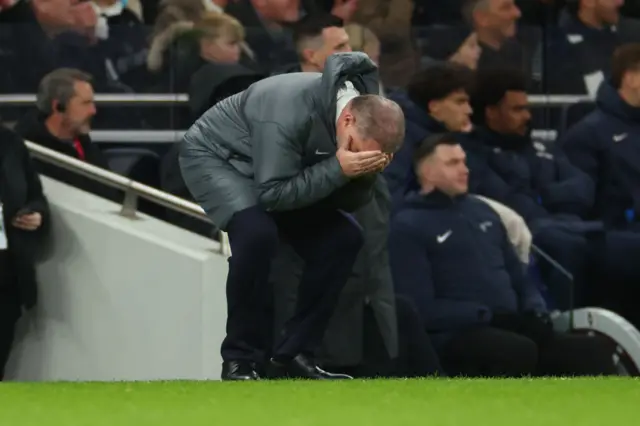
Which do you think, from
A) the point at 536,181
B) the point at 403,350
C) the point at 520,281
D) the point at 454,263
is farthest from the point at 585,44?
the point at 403,350

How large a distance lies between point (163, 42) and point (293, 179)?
8.31 ft

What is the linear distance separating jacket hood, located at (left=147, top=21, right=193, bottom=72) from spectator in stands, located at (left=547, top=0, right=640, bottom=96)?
1.89 meters

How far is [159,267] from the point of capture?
7348 millimetres

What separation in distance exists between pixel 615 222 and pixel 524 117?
0.70 m

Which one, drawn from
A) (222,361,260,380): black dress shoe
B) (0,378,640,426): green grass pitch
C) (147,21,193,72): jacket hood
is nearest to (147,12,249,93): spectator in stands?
(147,21,193,72): jacket hood

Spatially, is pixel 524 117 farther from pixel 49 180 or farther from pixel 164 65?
pixel 49 180

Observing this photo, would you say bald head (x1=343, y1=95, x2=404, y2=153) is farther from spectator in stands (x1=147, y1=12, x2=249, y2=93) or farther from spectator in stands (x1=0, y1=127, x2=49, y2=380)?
spectator in stands (x1=0, y1=127, x2=49, y2=380)

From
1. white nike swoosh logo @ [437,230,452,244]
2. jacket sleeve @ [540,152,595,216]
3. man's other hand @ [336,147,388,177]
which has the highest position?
man's other hand @ [336,147,388,177]

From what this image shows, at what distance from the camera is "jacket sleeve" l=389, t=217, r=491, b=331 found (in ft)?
23.7

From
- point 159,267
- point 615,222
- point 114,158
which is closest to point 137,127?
point 114,158

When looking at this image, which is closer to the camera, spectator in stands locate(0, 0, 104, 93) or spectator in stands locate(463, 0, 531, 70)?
spectator in stands locate(0, 0, 104, 93)

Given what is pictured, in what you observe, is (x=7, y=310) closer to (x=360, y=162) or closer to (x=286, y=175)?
(x=286, y=175)

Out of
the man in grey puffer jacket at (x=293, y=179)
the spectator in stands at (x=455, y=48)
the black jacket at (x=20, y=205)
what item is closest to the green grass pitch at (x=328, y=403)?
the man in grey puffer jacket at (x=293, y=179)

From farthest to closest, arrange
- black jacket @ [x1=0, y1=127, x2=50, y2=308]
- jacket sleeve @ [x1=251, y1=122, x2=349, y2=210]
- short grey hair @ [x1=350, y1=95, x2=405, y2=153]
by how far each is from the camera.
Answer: black jacket @ [x1=0, y1=127, x2=50, y2=308] → jacket sleeve @ [x1=251, y1=122, x2=349, y2=210] → short grey hair @ [x1=350, y1=95, x2=405, y2=153]
